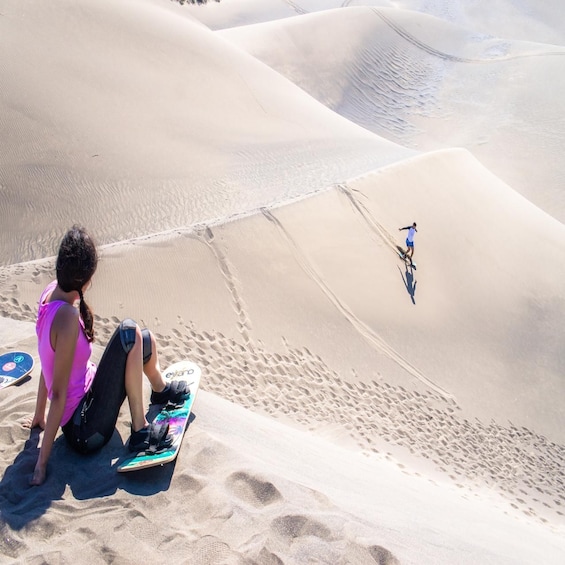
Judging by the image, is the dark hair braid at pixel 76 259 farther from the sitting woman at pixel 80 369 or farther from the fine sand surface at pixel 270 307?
the fine sand surface at pixel 270 307

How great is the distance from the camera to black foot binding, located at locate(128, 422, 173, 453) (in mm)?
3208

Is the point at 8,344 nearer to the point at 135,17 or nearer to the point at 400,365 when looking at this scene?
the point at 400,365

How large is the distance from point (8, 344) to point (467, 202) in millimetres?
10439

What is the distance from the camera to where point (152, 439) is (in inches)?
127

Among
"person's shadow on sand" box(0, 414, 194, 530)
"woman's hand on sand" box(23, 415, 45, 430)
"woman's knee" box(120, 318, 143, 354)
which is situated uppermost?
"woman's knee" box(120, 318, 143, 354)

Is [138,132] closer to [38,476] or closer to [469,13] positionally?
[38,476]

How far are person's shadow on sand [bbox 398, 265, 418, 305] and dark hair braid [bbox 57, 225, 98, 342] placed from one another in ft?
24.7

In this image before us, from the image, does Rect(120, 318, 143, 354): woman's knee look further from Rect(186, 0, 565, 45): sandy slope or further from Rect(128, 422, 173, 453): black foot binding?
Rect(186, 0, 565, 45): sandy slope

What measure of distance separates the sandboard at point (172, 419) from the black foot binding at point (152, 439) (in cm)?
3

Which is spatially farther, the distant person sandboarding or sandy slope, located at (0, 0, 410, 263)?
the distant person sandboarding

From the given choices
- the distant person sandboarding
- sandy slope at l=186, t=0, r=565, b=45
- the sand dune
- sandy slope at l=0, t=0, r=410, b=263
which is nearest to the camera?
sandy slope at l=0, t=0, r=410, b=263

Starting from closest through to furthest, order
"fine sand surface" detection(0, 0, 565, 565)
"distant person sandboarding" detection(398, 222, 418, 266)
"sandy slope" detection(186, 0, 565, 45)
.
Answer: "fine sand surface" detection(0, 0, 565, 565) < "distant person sandboarding" detection(398, 222, 418, 266) < "sandy slope" detection(186, 0, 565, 45)

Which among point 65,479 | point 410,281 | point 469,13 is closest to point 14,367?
point 65,479

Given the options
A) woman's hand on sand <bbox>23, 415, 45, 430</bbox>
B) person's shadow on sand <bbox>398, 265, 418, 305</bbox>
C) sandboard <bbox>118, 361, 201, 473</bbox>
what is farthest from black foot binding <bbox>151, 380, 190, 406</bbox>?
person's shadow on sand <bbox>398, 265, 418, 305</bbox>
